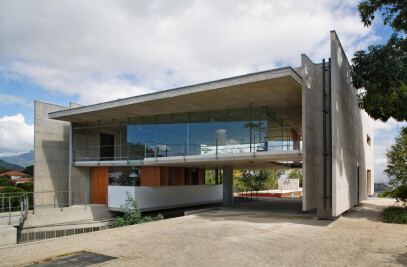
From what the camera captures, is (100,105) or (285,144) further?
(100,105)

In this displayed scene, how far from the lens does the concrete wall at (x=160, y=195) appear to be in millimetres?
18438

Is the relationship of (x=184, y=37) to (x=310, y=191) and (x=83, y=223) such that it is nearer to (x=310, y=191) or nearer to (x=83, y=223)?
(x=310, y=191)

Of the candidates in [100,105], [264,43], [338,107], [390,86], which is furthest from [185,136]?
[390,86]

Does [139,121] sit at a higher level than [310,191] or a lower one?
higher

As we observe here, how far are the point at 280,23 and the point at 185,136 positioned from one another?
8202mm

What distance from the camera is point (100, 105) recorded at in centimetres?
1841

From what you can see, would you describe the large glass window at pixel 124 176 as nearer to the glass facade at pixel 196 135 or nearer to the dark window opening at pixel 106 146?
the glass facade at pixel 196 135

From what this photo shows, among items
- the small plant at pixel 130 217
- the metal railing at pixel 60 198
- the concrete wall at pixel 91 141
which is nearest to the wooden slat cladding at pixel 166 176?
the small plant at pixel 130 217

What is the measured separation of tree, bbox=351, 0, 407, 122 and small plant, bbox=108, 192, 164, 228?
34.6 feet

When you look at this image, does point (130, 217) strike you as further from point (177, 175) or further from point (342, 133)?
point (342, 133)

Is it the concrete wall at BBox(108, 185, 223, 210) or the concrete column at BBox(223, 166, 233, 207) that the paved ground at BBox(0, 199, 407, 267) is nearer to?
the concrete wall at BBox(108, 185, 223, 210)

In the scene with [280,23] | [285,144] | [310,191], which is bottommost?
Answer: [310,191]

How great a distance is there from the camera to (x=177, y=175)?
21656 millimetres

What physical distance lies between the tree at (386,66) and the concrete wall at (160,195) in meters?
11.9
